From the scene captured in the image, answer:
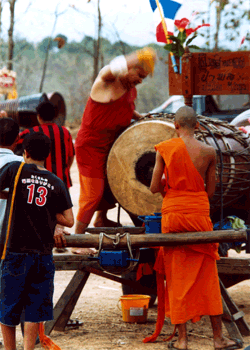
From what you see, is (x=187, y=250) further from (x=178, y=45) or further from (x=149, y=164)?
(x=178, y=45)

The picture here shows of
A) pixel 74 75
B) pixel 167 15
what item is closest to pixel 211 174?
pixel 167 15

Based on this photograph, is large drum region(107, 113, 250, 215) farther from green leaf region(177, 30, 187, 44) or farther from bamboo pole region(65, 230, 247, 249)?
bamboo pole region(65, 230, 247, 249)

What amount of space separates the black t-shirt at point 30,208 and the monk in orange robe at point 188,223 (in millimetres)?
795

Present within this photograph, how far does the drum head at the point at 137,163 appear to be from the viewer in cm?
419

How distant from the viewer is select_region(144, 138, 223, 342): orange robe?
11.1ft

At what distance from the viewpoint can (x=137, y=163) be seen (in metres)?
4.25

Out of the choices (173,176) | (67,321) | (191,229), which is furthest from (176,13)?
(67,321)

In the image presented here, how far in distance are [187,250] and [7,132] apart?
1.38m

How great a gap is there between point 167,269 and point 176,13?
2.19m

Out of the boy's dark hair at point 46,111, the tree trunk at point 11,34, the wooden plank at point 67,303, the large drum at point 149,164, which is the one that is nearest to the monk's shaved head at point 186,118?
the large drum at point 149,164

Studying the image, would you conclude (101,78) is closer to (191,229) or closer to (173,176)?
(173,176)

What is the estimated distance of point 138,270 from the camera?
3908 mm

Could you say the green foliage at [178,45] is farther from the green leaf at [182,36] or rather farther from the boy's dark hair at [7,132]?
the boy's dark hair at [7,132]

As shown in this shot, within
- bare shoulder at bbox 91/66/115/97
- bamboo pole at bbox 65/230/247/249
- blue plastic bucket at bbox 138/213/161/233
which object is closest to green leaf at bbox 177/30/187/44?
bare shoulder at bbox 91/66/115/97
